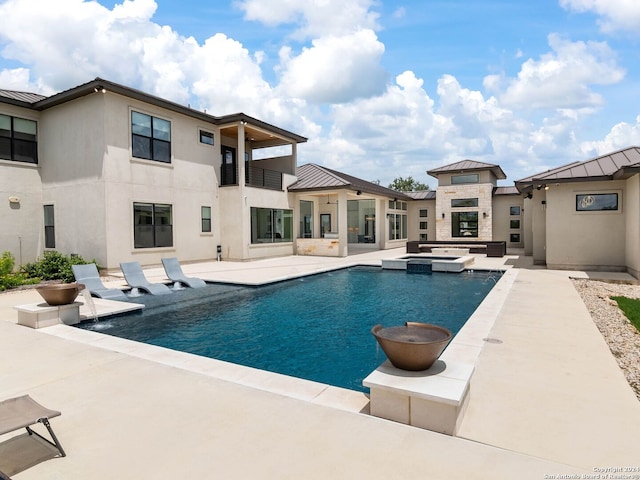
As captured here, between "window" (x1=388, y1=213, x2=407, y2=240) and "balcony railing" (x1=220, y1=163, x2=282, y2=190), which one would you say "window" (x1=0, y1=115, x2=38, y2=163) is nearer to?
"balcony railing" (x1=220, y1=163, x2=282, y2=190)

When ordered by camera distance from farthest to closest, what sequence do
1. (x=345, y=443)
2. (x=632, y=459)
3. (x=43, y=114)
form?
(x=43, y=114) < (x=345, y=443) < (x=632, y=459)

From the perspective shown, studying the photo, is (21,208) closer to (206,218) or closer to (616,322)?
(206,218)

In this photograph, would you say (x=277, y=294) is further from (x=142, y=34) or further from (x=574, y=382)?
(x=142, y=34)

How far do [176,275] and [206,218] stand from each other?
6.55m

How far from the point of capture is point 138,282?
11688mm

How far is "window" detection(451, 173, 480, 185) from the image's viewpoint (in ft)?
94.4

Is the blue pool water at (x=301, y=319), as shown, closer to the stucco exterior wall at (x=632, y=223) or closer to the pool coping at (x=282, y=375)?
the pool coping at (x=282, y=375)


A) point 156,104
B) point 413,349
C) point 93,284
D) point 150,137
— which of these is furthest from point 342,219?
point 413,349

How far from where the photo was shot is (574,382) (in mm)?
4414

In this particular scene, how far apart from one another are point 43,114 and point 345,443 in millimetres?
19013

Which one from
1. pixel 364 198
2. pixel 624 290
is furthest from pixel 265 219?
pixel 624 290

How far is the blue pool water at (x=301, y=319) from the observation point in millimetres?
5973

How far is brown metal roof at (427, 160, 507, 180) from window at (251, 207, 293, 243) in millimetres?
12992

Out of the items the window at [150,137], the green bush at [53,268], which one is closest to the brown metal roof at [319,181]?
the window at [150,137]
